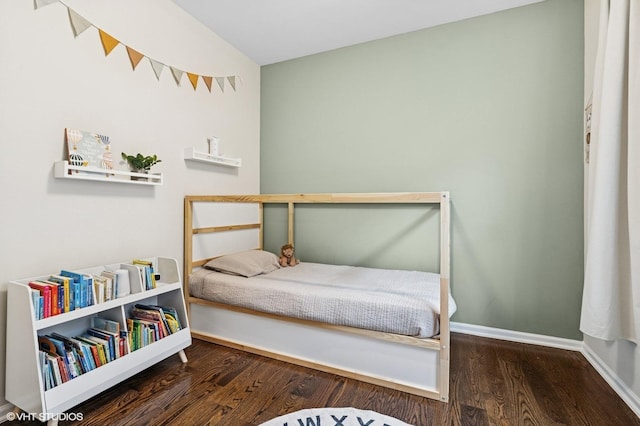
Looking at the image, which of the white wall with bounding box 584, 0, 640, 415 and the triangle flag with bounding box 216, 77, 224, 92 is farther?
the triangle flag with bounding box 216, 77, 224, 92

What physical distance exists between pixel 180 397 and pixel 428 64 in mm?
2795

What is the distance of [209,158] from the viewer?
95.0 inches

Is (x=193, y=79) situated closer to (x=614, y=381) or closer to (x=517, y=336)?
(x=517, y=336)

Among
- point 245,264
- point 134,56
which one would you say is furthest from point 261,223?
point 134,56

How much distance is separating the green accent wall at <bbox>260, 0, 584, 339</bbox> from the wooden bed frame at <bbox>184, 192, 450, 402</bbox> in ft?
2.81

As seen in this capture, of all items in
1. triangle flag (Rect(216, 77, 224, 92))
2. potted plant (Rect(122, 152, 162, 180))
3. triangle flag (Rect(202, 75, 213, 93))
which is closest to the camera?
potted plant (Rect(122, 152, 162, 180))

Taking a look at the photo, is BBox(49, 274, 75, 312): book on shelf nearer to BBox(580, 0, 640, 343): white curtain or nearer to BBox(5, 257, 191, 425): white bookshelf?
BBox(5, 257, 191, 425): white bookshelf

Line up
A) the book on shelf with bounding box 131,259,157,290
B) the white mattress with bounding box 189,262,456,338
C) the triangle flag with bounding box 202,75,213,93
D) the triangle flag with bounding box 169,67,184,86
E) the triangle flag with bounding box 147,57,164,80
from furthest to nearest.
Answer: the triangle flag with bounding box 202,75,213,93
the triangle flag with bounding box 169,67,184,86
the triangle flag with bounding box 147,57,164,80
the book on shelf with bounding box 131,259,157,290
the white mattress with bounding box 189,262,456,338

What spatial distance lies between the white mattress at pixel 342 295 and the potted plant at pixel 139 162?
0.82m

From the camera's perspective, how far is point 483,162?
7.59 ft

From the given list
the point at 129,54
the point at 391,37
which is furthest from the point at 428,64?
the point at 129,54

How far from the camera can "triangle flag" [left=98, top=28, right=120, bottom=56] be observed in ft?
5.80

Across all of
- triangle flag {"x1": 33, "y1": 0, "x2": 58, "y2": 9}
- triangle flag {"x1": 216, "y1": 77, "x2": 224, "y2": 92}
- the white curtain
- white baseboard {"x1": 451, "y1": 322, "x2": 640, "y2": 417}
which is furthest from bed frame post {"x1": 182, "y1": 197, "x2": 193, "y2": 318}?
the white curtain

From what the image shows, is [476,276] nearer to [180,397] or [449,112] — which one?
[449,112]
